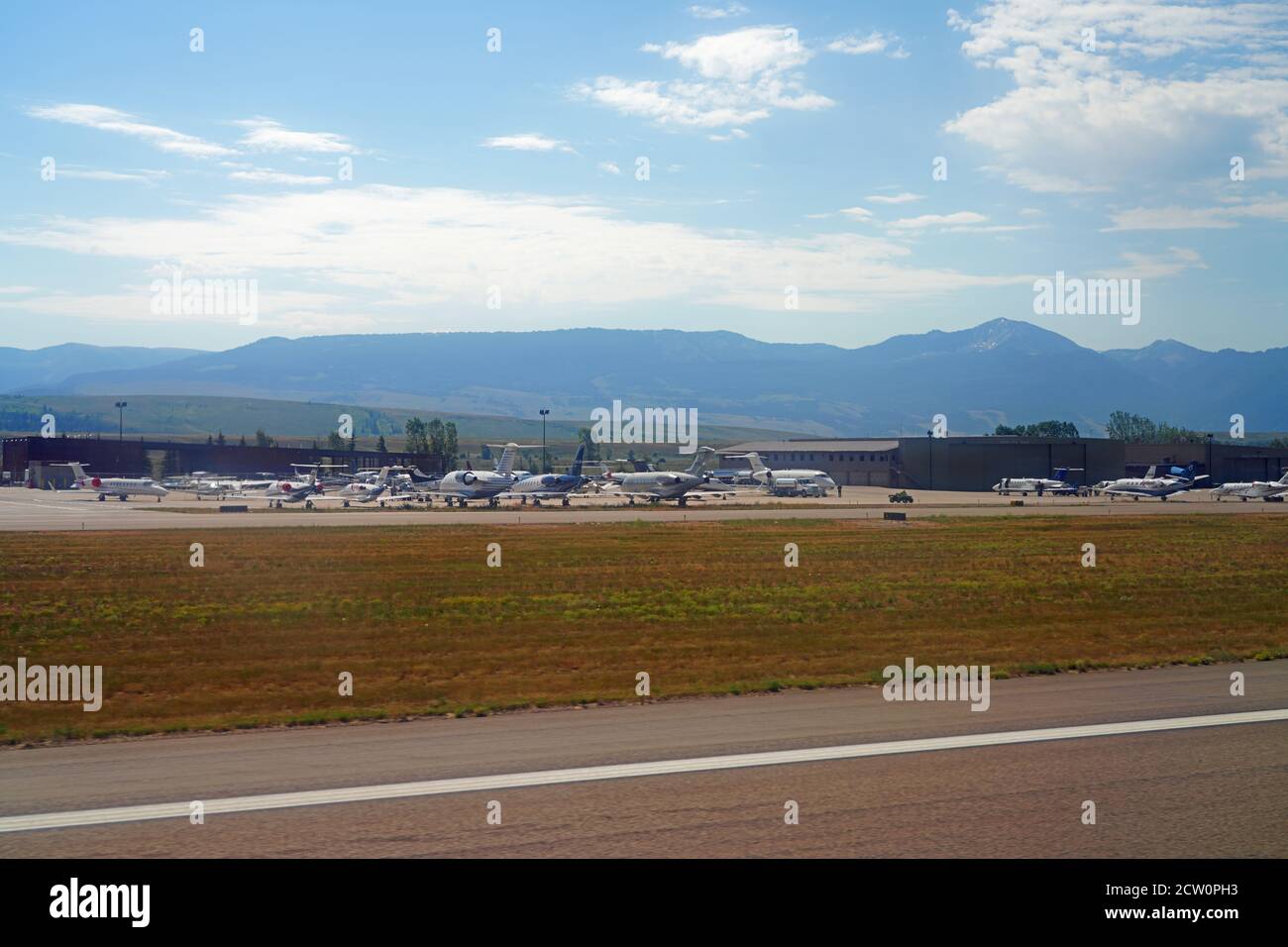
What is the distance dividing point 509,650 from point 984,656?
32.0 feet

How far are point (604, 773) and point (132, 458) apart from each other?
163171mm

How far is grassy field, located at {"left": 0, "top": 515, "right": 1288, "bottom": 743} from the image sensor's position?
18.2m

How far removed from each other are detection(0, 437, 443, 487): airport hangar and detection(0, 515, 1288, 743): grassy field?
110567 millimetres

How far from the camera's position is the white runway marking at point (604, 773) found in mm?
10398

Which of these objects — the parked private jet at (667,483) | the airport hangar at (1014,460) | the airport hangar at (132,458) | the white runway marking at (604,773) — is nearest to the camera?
the white runway marking at (604,773)

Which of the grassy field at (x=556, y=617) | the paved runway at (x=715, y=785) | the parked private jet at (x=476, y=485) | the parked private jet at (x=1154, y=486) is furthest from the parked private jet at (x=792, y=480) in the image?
the paved runway at (x=715, y=785)

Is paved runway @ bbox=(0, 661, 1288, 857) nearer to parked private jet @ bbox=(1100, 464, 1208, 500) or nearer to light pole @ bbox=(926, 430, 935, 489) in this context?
parked private jet @ bbox=(1100, 464, 1208, 500)

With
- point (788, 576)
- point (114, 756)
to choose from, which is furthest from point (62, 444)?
point (114, 756)

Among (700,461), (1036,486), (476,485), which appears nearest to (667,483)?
(700,461)

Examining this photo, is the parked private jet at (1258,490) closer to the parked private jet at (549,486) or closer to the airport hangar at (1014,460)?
the airport hangar at (1014,460)

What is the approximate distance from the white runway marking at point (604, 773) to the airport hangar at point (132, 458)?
142 metres

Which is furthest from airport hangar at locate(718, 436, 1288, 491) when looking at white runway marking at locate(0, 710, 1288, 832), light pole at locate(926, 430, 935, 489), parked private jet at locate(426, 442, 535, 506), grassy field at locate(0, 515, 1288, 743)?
white runway marking at locate(0, 710, 1288, 832)

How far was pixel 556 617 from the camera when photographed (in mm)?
26672

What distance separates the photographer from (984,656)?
21125 millimetres
